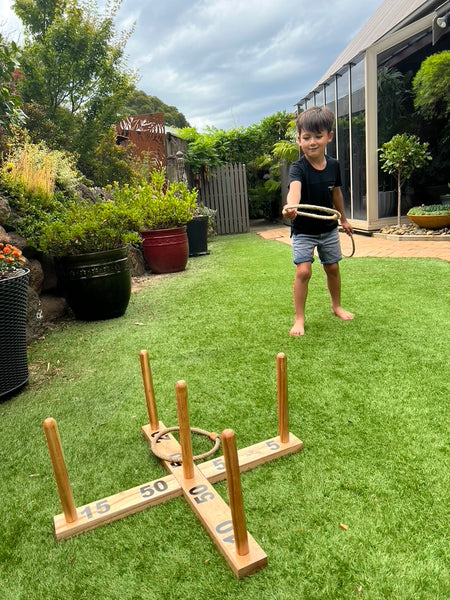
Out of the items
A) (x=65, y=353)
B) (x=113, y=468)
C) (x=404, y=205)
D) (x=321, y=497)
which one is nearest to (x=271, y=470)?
(x=321, y=497)

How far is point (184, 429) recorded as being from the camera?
1515 mm

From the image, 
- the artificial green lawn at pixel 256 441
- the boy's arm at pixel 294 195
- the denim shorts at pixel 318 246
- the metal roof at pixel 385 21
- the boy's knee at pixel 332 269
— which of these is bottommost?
the artificial green lawn at pixel 256 441

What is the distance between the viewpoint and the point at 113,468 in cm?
179

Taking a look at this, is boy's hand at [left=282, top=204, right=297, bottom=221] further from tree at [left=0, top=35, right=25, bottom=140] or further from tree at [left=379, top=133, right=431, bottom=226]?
tree at [left=379, top=133, right=431, bottom=226]

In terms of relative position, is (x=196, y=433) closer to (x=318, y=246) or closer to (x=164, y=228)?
(x=318, y=246)

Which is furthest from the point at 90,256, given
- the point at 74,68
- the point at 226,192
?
the point at 74,68

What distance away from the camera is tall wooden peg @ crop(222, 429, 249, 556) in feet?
3.72

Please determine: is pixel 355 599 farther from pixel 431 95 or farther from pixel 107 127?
pixel 107 127

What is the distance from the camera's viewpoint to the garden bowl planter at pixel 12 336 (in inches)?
98.0

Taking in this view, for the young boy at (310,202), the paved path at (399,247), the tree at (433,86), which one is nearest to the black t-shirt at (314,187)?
the young boy at (310,202)

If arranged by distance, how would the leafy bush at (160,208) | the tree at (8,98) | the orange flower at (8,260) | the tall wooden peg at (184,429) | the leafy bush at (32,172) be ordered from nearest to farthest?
the tall wooden peg at (184,429) < the orange flower at (8,260) < the tree at (8,98) < the leafy bush at (32,172) < the leafy bush at (160,208)

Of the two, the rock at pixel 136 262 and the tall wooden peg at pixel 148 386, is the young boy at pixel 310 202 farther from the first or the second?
the rock at pixel 136 262

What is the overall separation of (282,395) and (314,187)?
1887 millimetres

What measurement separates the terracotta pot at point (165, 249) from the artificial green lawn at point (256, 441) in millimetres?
2466
